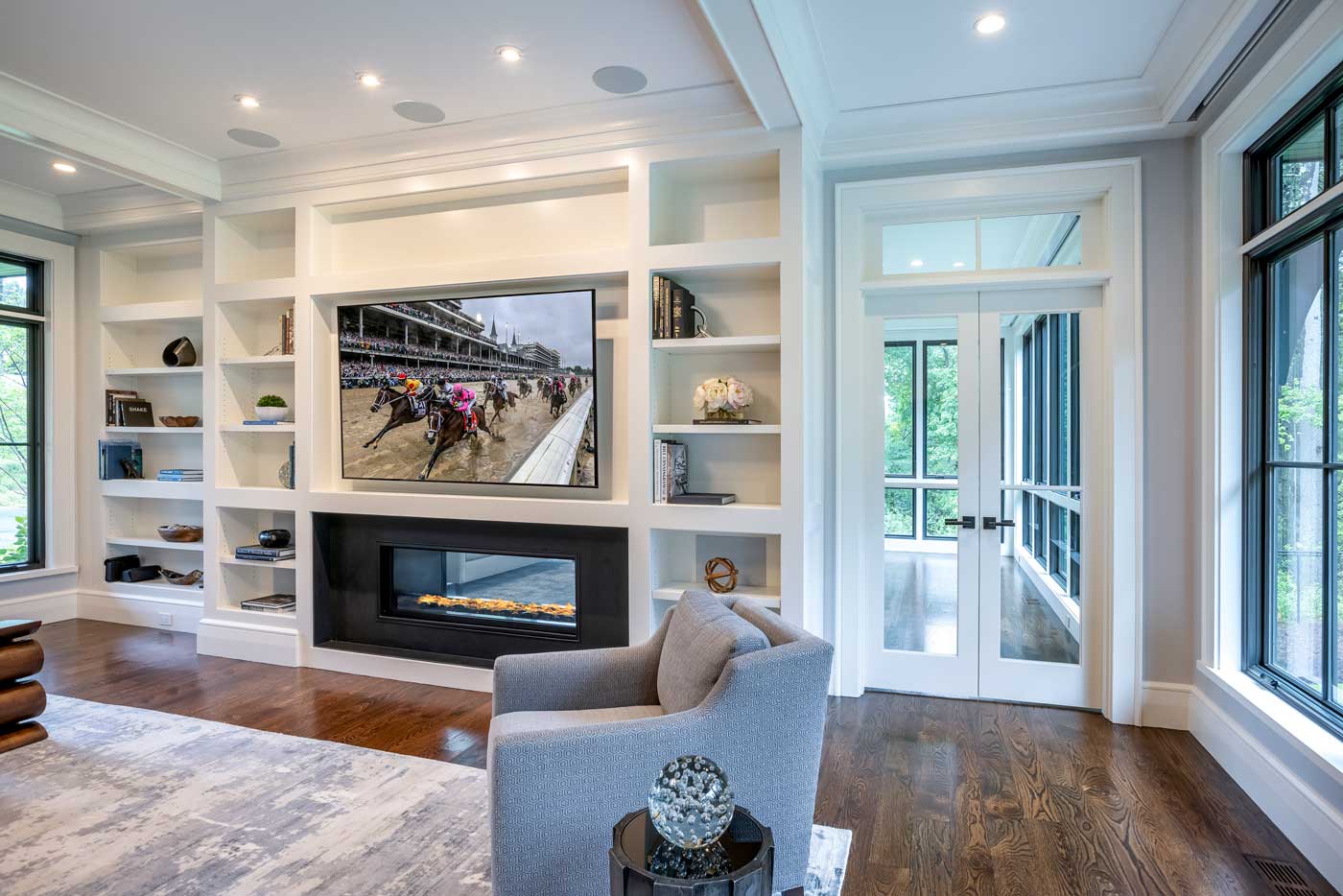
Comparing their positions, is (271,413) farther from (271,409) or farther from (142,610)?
(142,610)

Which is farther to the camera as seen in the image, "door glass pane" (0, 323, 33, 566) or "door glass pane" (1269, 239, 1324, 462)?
"door glass pane" (0, 323, 33, 566)

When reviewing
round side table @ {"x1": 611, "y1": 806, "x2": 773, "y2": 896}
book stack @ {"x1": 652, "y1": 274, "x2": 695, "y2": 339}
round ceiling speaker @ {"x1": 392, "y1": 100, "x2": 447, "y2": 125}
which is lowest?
round side table @ {"x1": 611, "y1": 806, "x2": 773, "y2": 896}

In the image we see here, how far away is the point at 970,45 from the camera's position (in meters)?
2.95

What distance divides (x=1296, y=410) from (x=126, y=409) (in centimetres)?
632

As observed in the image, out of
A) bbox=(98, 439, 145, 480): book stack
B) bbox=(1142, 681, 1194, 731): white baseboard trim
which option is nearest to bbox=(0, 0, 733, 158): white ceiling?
bbox=(98, 439, 145, 480): book stack

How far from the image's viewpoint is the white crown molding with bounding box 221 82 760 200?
346 cm

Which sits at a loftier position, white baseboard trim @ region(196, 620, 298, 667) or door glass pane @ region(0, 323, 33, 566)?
door glass pane @ region(0, 323, 33, 566)

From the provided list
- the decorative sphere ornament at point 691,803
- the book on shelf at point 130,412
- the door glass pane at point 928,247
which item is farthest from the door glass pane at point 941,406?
the book on shelf at point 130,412

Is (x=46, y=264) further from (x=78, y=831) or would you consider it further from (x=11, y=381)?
(x=78, y=831)

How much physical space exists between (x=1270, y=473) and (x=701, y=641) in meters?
2.38

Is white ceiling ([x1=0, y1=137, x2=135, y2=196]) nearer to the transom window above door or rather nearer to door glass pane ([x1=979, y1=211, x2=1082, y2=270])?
the transom window above door

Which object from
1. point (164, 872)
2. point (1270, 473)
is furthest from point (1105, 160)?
point (164, 872)

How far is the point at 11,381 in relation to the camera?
16.6ft

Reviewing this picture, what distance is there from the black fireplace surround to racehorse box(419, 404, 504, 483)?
14.8 inches
